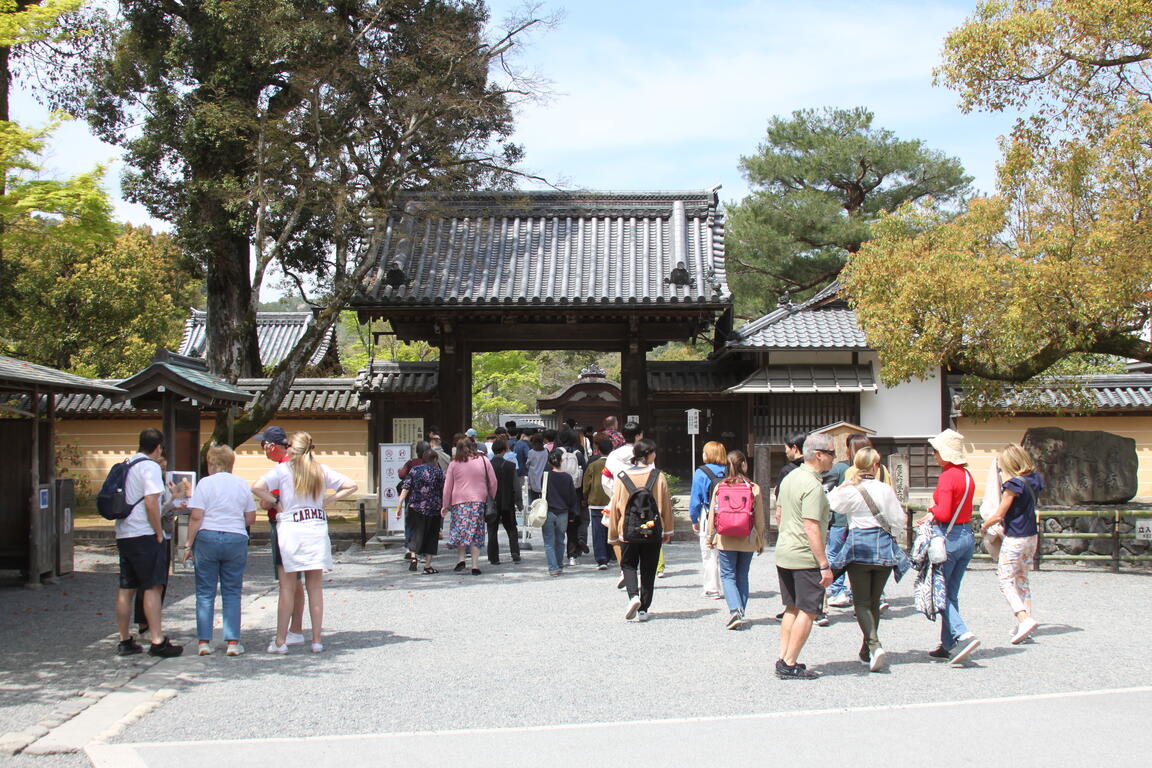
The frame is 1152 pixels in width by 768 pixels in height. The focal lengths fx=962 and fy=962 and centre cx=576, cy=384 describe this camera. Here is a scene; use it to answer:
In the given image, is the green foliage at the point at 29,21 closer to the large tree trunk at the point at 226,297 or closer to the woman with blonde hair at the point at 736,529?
the woman with blonde hair at the point at 736,529

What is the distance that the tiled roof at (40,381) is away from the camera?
31.1 feet

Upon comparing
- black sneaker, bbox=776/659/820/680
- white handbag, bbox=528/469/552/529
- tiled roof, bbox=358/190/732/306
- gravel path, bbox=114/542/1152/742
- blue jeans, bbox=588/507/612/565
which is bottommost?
gravel path, bbox=114/542/1152/742

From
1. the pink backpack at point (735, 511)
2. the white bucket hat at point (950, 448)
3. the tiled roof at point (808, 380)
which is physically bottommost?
the pink backpack at point (735, 511)

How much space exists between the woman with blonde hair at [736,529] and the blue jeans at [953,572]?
1.52 meters

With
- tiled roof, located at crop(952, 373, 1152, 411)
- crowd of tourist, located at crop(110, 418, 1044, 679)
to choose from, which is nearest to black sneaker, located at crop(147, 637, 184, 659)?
crowd of tourist, located at crop(110, 418, 1044, 679)

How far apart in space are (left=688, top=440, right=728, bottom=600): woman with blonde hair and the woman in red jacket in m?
2.39

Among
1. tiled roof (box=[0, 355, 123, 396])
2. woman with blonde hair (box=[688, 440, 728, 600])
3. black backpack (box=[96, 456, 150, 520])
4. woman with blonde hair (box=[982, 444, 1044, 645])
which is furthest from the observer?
tiled roof (box=[0, 355, 123, 396])

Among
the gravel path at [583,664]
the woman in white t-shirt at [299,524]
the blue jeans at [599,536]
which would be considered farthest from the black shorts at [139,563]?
the blue jeans at [599,536]

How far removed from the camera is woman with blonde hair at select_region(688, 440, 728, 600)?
9.07m

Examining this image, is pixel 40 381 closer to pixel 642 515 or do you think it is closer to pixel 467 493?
pixel 467 493

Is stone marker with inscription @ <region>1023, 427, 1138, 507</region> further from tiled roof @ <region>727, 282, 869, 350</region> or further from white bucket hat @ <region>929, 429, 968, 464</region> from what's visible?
white bucket hat @ <region>929, 429, 968, 464</region>

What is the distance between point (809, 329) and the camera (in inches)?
744

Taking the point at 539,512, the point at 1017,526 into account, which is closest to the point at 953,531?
the point at 1017,526

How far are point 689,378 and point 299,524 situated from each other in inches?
544
